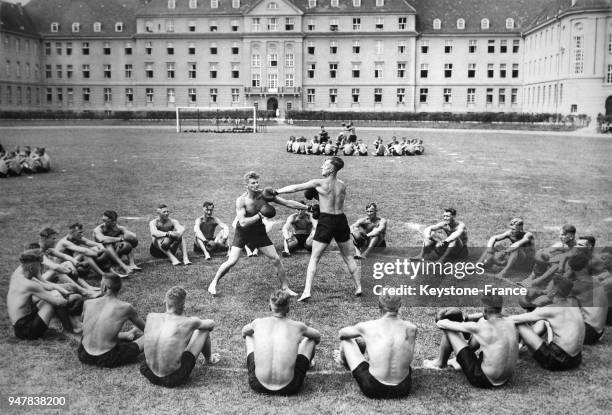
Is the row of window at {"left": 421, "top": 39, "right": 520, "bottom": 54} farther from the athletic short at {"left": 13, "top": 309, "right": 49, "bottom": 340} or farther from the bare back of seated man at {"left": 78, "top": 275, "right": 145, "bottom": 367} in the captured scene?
the bare back of seated man at {"left": 78, "top": 275, "right": 145, "bottom": 367}

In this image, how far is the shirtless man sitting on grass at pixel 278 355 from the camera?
23.1 ft

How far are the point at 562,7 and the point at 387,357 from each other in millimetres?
67937

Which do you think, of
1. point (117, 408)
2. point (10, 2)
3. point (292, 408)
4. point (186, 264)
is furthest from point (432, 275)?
point (10, 2)

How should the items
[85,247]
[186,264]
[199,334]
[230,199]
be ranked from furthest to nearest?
1. [230,199]
2. [186,264]
3. [85,247]
4. [199,334]

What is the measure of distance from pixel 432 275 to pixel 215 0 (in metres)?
82.5

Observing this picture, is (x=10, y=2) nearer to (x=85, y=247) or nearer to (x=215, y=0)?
(x=215, y=0)

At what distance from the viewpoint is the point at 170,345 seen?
725 centimetres

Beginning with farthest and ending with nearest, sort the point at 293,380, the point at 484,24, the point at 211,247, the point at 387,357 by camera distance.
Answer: the point at 484,24
the point at 211,247
the point at 293,380
the point at 387,357

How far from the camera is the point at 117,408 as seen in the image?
6.79 meters

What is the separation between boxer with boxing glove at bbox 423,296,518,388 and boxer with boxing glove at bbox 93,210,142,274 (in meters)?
6.48

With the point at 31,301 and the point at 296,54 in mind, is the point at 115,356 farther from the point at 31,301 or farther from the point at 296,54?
the point at 296,54

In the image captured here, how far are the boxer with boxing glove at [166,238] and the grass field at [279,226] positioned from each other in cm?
23

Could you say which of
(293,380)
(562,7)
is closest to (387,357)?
(293,380)

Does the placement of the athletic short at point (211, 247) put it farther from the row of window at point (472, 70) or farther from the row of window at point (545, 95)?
the row of window at point (472, 70)
